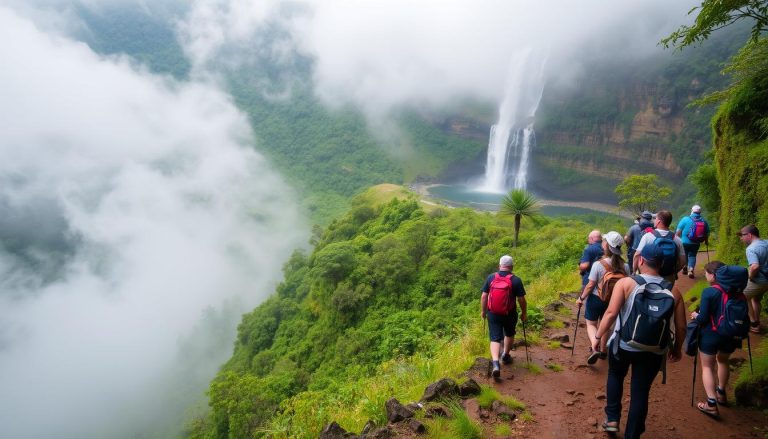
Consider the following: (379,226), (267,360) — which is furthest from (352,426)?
(379,226)

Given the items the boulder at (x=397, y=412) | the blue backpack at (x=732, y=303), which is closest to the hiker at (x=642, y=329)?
the blue backpack at (x=732, y=303)

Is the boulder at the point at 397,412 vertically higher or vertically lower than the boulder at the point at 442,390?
lower

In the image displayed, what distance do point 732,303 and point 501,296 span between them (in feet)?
7.49

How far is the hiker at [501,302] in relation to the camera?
509 centimetres

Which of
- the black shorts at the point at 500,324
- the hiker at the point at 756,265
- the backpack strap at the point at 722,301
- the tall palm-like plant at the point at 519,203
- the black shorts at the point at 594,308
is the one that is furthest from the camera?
the tall palm-like plant at the point at 519,203

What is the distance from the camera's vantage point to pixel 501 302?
5.08 metres

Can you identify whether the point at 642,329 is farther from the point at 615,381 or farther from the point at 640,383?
the point at 615,381

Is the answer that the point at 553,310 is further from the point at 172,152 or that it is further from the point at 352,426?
the point at 172,152

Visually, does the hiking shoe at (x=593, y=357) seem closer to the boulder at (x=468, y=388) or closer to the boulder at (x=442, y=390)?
the boulder at (x=468, y=388)

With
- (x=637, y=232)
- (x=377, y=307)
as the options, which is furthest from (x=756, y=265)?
(x=377, y=307)

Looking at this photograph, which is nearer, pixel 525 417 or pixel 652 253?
pixel 652 253

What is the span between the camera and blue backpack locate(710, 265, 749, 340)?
4.05 m

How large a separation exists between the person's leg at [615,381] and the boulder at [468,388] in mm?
1426

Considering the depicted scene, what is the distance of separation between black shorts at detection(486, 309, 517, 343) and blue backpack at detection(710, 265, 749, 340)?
2.09 m
